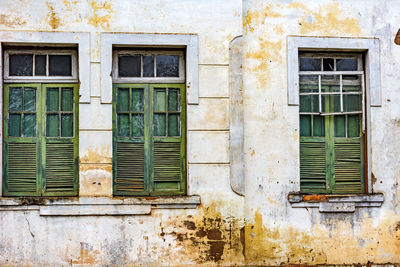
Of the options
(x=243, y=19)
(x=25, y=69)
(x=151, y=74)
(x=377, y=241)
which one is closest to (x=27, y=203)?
(x=25, y=69)

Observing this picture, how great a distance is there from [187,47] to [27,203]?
115 inches

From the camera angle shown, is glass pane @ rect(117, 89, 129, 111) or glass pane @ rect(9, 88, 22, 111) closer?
glass pane @ rect(9, 88, 22, 111)

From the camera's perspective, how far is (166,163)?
7273mm

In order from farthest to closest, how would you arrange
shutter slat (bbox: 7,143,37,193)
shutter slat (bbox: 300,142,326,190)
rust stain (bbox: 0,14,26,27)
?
shutter slat (bbox: 300,142,326,190) < shutter slat (bbox: 7,143,37,193) < rust stain (bbox: 0,14,26,27)

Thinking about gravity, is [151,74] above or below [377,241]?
above

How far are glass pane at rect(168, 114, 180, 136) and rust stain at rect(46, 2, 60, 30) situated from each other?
192 cm

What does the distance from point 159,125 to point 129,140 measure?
456 millimetres

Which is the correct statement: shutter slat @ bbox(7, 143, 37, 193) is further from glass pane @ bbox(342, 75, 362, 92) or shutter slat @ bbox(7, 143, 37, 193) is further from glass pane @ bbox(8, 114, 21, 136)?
glass pane @ bbox(342, 75, 362, 92)

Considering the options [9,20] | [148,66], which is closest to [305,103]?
[148,66]

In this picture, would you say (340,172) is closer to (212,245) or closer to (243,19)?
(212,245)

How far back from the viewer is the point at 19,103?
7.18 meters

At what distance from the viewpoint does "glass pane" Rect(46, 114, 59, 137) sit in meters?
7.17

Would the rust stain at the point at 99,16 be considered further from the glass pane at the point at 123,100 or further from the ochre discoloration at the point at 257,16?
the ochre discoloration at the point at 257,16

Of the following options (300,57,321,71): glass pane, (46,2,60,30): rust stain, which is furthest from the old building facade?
(300,57,321,71): glass pane
